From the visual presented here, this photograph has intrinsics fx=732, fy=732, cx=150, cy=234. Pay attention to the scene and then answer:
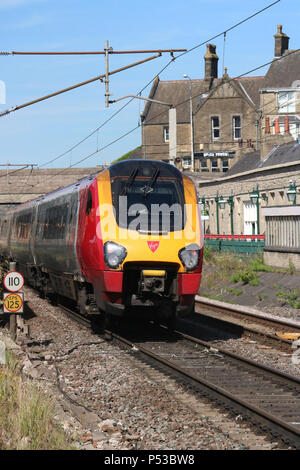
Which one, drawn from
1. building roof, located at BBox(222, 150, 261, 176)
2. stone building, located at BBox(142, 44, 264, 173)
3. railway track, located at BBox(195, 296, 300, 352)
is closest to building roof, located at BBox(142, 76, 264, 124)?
stone building, located at BBox(142, 44, 264, 173)

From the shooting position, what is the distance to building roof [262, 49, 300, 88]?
192ft

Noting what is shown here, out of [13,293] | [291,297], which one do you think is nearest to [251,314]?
[291,297]

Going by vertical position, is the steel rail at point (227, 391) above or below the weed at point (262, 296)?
below

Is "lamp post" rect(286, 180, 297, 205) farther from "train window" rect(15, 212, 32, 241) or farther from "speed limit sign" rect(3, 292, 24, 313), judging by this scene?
"speed limit sign" rect(3, 292, 24, 313)

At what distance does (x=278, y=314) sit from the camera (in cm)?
1994

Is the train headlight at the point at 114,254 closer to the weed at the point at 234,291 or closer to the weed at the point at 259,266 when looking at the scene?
the weed at the point at 234,291

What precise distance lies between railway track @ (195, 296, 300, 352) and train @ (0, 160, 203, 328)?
1783 mm

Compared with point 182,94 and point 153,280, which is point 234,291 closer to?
point 153,280

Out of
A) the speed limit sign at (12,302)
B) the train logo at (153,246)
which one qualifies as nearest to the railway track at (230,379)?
the train logo at (153,246)

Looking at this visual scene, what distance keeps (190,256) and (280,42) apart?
2022 inches

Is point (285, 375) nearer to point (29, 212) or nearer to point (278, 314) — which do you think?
point (278, 314)

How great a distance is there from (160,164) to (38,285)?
10.2 m

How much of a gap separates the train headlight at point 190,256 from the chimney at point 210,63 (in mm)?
62437

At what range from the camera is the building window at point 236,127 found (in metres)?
72.0
